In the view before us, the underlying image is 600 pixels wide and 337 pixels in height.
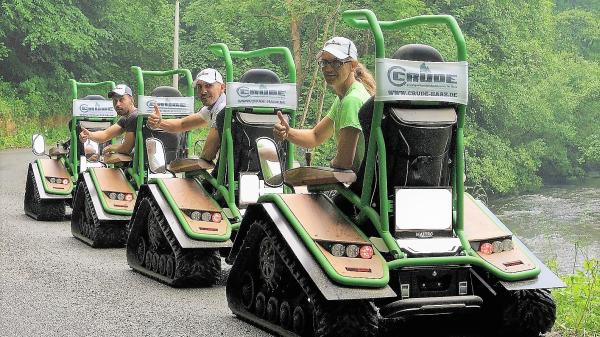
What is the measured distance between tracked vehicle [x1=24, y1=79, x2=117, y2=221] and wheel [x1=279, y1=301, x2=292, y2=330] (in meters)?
9.37

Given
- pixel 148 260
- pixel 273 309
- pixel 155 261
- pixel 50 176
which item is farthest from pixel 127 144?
pixel 273 309

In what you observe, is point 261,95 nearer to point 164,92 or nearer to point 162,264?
point 162,264

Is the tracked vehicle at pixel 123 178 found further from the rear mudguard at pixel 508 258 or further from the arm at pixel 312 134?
the rear mudguard at pixel 508 258

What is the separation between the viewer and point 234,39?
4438cm

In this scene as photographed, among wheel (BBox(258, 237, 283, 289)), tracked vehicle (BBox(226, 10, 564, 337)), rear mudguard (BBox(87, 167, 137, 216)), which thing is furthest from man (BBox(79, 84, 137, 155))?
tracked vehicle (BBox(226, 10, 564, 337))

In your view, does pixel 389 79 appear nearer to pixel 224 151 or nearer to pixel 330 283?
pixel 330 283

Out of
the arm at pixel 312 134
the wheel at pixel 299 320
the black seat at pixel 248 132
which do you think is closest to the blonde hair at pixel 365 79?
the arm at pixel 312 134

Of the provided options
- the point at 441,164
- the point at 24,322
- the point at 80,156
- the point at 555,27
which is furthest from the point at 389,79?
the point at 555,27

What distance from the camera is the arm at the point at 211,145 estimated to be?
9766mm

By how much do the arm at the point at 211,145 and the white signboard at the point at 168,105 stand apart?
2.67 m

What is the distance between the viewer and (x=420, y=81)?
628 cm

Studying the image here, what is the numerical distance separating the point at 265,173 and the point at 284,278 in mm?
2784

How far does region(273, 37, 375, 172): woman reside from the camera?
6.69m

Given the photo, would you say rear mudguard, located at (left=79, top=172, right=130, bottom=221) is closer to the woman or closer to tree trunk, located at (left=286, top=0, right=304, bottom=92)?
the woman
